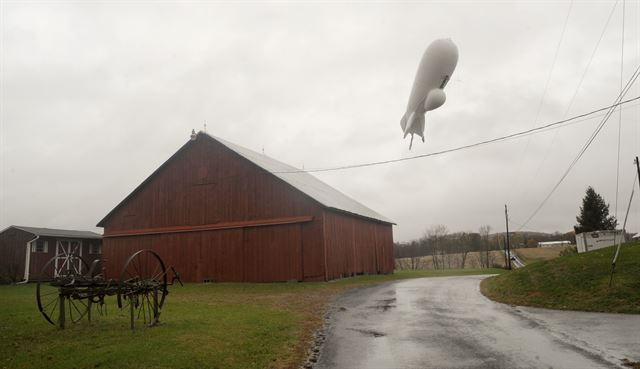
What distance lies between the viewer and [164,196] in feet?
112

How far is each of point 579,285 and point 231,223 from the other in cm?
2057

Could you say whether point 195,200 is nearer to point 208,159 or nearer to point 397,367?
point 208,159

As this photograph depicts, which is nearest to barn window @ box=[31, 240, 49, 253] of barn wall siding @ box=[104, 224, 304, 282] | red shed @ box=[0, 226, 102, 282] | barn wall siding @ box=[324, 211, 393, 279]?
A: red shed @ box=[0, 226, 102, 282]

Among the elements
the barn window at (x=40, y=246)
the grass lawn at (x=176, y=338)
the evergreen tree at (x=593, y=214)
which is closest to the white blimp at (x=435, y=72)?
the grass lawn at (x=176, y=338)

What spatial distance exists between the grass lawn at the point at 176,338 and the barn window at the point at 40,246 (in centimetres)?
2320

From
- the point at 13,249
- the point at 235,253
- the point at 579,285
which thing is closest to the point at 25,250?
the point at 13,249

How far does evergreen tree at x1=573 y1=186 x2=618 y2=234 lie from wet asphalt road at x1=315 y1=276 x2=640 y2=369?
151ft

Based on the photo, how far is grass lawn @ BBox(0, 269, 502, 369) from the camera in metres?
9.37

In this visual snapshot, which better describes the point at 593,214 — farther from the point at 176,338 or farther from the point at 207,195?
the point at 176,338

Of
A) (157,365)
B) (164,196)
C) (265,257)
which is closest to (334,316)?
(157,365)

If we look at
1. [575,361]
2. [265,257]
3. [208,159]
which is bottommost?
[575,361]

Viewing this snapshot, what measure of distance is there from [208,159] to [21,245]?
19.2 meters

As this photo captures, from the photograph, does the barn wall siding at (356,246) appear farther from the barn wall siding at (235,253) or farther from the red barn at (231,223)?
the barn wall siding at (235,253)

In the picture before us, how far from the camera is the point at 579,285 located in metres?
18.1
